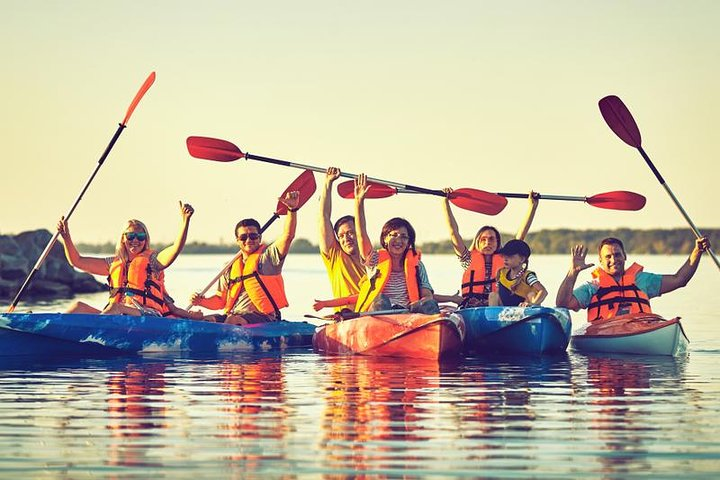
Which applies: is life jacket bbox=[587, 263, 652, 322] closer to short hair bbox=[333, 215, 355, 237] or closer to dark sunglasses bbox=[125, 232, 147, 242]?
short hair bbox=[333, 215, 355, 237]

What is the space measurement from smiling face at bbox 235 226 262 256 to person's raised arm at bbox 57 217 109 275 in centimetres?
→ 145

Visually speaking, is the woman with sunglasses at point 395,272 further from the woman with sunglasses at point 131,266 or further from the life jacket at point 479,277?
the woman with sunglasses at point 131,266

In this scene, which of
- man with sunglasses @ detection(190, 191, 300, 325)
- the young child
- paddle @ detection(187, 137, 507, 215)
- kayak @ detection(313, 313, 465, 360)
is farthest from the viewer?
paddle @ detection(187, 137, 507, 215)

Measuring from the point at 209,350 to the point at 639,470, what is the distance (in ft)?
25.5

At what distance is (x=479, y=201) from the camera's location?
16.2 meters

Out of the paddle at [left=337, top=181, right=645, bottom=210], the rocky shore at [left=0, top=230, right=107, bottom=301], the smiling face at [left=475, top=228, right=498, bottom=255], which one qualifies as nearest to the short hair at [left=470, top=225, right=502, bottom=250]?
the smiling face at [left=475, top=228, right=498, bottom=255]

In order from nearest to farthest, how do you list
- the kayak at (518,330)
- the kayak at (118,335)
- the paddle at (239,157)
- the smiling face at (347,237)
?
the kayak at (118,335) → the kayak at (518,330) → the smiling face at (347,237) → the paddle at (239,157)

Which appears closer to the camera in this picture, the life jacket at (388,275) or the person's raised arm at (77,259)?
the life jacket at (388,275)

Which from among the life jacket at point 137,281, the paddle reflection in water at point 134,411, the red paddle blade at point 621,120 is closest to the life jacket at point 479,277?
the red paddle blade at point 621,120

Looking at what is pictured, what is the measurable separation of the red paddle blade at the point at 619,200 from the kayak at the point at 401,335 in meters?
4.73

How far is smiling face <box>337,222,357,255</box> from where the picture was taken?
45.4 feet

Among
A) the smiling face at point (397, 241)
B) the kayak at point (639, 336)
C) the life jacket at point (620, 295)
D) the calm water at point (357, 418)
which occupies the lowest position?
the calm water at point (357, 418)

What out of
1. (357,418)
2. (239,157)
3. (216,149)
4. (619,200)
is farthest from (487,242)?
(357,418)

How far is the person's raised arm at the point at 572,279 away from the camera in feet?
42.3
